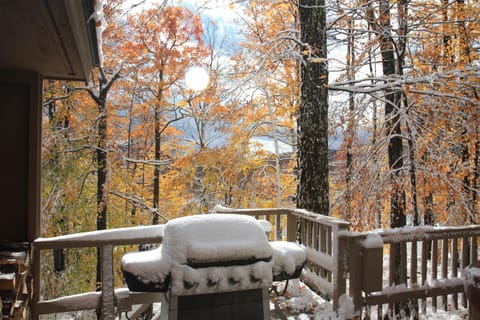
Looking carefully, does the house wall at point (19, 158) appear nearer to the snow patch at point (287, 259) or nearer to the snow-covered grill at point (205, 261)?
the snow-covered grill at point (205, 261)

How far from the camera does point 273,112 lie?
1077 centimetres

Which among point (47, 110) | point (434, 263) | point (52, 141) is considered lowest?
point (434, 263)

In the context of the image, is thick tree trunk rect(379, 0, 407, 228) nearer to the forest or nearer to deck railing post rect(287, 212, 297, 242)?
the forest

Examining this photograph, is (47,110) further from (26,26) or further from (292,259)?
(292,259)

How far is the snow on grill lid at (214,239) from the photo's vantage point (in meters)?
2.12

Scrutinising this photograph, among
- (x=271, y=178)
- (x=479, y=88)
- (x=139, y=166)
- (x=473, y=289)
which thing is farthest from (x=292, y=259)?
(x=139, y=166)

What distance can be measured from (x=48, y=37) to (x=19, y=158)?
1382 mm

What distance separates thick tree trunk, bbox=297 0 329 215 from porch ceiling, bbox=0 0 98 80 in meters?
3.45

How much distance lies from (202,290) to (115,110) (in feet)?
38.0

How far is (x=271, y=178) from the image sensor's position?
12000mm

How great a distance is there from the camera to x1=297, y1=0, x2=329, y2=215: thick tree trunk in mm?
5680

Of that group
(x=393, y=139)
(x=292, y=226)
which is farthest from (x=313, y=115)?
(x=393, y=139)

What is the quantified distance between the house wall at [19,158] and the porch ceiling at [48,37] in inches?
9.0

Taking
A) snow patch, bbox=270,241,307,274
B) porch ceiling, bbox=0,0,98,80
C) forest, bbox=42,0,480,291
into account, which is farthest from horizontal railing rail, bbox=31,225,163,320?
forest, bbox=42,0,480,291
